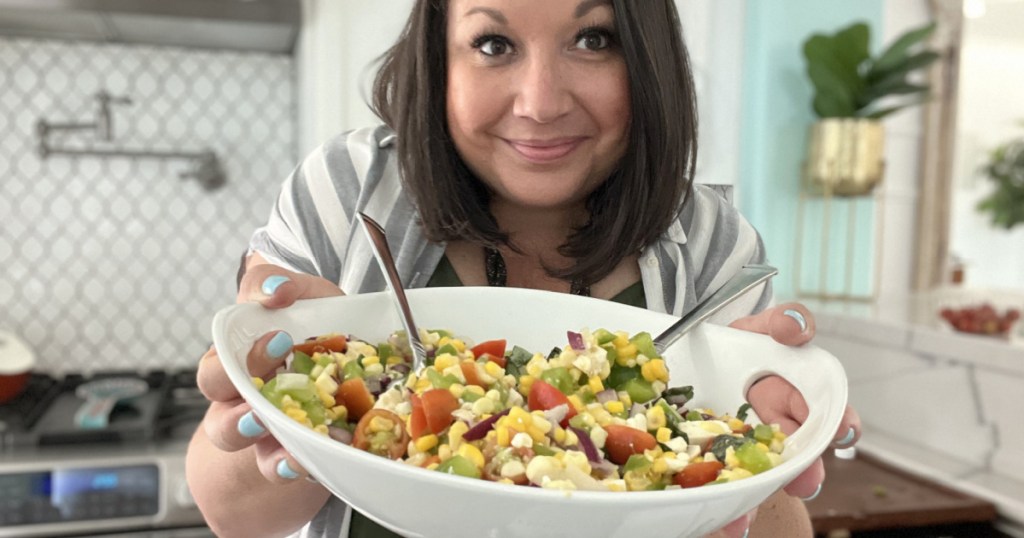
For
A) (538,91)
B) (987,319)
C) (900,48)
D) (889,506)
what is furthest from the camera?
(900,48)

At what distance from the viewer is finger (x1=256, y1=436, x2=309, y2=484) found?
1.62ft

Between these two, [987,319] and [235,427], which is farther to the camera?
[987,319]

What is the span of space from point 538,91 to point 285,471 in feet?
1.26

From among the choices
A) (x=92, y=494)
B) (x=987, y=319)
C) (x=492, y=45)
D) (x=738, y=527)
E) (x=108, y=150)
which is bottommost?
(x=92, y=494)

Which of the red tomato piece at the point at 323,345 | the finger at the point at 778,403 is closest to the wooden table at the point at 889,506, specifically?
the finger at the point at 778,403

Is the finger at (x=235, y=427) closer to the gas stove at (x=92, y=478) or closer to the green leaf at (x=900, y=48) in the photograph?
the gas stove at (x=92, y=478)

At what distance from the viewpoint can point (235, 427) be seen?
1.75 feet

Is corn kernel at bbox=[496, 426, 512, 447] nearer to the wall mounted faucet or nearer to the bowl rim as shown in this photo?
the bowl rim

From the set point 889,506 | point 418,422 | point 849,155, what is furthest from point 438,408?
point 849,155

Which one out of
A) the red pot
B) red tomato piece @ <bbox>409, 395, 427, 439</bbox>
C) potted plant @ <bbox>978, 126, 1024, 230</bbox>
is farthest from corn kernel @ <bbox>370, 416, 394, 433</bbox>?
potted plant @ <bbox>978, 126, 1024, 230</bbox>

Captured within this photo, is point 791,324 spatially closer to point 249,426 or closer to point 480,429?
point 480,429

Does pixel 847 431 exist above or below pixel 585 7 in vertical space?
below

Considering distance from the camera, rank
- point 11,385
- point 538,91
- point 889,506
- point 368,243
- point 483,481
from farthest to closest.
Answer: point 11,385 < point 889,506 < point 368,243 < point 538,91 < point 483,481

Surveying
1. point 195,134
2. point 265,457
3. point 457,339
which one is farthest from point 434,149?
point 195,134
